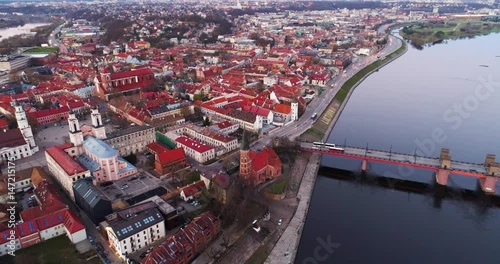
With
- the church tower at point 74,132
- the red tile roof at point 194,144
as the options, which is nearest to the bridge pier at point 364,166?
the red tile roof at point 194,144

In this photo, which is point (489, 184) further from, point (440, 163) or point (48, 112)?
point (48, 112)

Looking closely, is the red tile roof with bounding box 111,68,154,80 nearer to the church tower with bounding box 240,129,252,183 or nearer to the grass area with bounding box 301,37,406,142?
the grass area with bounding box 301,37,406,142

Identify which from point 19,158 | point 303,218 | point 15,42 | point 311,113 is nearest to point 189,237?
point 303,218

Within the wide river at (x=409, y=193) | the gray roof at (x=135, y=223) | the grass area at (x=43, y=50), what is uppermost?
the gray roof at (x=135, y=223)

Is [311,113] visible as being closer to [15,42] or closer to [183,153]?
[183,153]

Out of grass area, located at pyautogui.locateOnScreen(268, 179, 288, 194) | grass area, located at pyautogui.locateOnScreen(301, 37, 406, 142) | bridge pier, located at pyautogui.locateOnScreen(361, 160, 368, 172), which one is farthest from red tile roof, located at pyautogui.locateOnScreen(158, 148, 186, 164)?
bridge pier, located at pyautogui.locateOnScreen(361, 160, 368, 172)

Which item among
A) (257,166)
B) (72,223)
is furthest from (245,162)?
(72,223)

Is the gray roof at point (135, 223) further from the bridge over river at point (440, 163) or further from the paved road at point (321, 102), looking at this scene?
the bridge over river at point (440, 163)

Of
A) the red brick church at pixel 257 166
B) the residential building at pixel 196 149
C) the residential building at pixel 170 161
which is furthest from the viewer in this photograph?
the residential building at pixel 196 149
